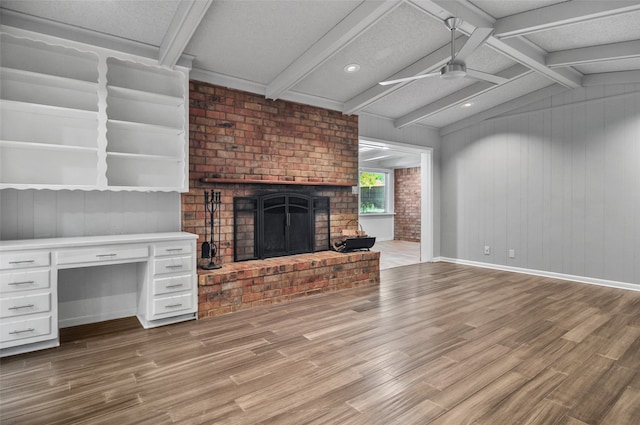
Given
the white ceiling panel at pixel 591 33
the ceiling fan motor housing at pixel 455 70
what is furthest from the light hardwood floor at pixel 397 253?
the white ceiling panel at pixel 591 33

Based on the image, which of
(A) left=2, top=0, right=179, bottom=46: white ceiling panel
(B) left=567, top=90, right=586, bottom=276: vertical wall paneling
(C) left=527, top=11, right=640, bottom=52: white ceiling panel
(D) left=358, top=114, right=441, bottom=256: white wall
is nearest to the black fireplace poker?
(A) left=2, top=0, right=179, bottom=46: white ceiling panel

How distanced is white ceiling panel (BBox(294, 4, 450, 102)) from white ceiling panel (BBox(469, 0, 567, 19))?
393mm

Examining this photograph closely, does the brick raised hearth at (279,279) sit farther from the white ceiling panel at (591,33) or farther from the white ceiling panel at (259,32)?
the white ceiling panel at (591,33)

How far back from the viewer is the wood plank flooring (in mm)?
1997

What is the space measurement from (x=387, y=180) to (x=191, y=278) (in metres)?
8.21

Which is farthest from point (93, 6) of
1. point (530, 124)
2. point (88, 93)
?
point (530, 124)

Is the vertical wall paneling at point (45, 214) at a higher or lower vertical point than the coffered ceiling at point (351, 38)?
lower

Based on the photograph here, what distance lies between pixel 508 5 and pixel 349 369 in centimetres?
339

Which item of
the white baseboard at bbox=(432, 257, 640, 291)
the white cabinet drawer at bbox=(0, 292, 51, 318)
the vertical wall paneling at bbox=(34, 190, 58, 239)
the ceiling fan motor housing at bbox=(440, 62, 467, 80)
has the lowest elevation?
the white baseboard at bbox=(432, 257, 640, 291)

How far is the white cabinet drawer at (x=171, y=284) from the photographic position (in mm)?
3309

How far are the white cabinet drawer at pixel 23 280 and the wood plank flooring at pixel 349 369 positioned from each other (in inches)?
20.4

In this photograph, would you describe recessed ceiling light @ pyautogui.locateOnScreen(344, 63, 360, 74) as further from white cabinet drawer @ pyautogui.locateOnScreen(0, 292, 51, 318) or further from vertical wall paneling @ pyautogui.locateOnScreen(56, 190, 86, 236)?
white cabinet drawer @ pyautogui.locateOnScreen(0, 292, 51, 318)

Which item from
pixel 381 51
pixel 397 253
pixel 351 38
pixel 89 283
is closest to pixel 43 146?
pixel 89 283

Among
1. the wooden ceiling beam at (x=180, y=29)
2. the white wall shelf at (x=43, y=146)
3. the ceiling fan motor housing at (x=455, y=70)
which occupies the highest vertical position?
the wooden ceiling beam at (x=180, y=29)
